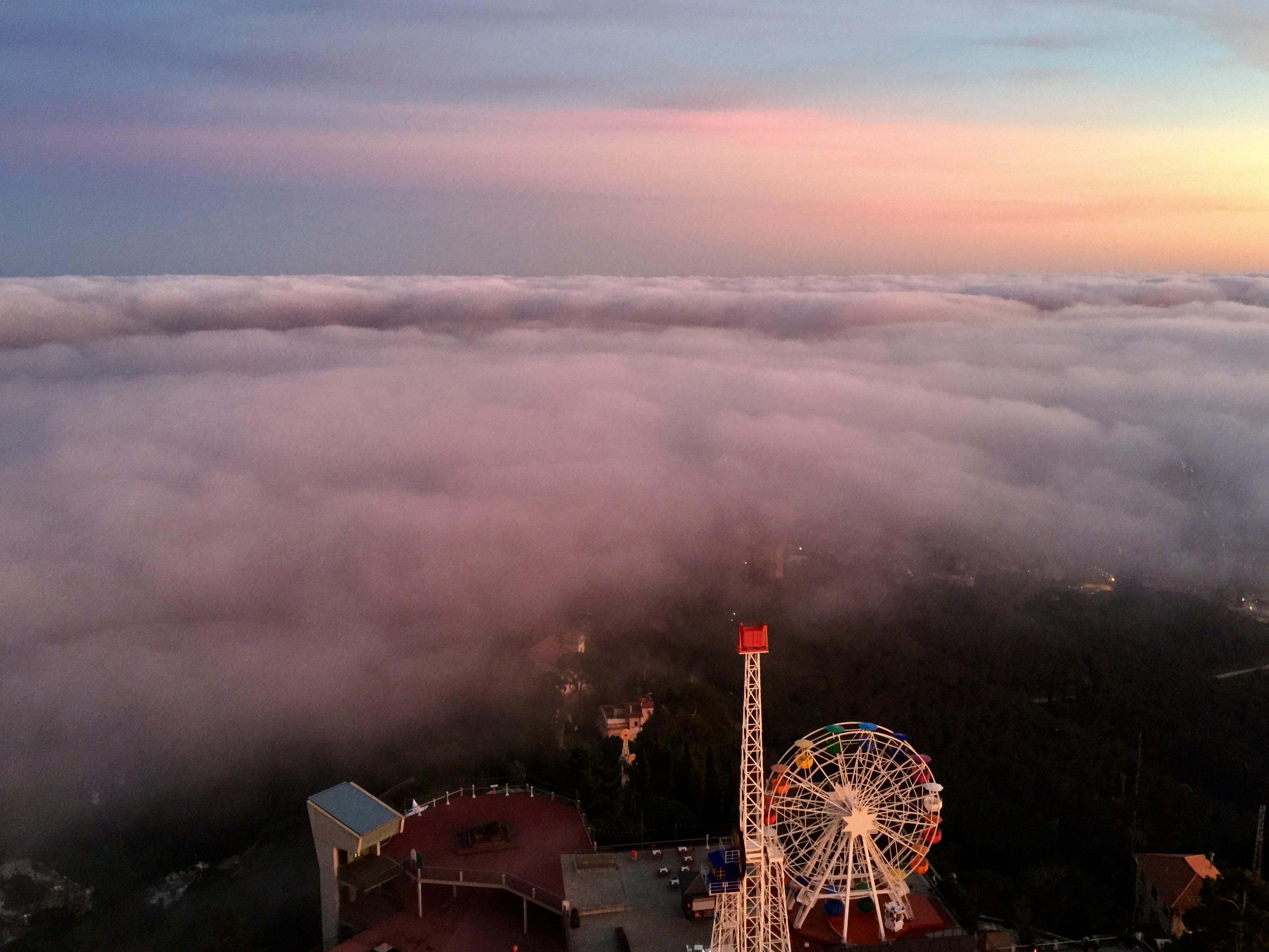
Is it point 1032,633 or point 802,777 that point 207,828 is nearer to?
point 802,777

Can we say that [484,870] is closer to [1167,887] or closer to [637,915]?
[637,915]

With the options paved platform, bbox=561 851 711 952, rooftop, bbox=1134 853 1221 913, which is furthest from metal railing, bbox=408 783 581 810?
rooftop, bbox=1134 853 1221 913

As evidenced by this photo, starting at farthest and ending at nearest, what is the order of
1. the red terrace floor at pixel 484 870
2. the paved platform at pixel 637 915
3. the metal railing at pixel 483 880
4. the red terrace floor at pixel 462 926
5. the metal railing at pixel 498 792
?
the metal railing at pixel 498 792
the metal railing at pixel 483 880
the red terrace floor at pixel 484 870
the red terrace floor at pixel 462 926
the paved platform at pixel 637 915

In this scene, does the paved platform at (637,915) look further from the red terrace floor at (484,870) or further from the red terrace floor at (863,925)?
the red terrace floor at (863,925)

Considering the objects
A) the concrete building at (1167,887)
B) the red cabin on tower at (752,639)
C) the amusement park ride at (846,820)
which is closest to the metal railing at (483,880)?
the amusement park ride at (846,820)

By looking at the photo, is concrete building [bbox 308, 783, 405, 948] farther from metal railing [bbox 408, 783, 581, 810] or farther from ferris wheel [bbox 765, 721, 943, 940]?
ferris wheel [bbox 765, 721, 943, 940]
